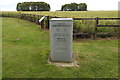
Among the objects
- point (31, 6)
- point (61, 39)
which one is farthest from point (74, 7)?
point (61, 39)

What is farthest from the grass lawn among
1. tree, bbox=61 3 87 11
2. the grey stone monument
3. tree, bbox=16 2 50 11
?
tree, bbox=61 3 87 11

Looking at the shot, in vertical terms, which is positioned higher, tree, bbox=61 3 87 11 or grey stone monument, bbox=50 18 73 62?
tree, bbox=61 3 87 11

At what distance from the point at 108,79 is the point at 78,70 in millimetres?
964

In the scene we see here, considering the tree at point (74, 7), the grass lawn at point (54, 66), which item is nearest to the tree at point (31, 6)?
the tree at point (74, 7)

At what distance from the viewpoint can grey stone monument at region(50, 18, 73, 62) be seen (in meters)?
5.19

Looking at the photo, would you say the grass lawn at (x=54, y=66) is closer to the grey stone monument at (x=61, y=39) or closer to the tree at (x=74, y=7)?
the grey stone monument at (x=61, y=39)

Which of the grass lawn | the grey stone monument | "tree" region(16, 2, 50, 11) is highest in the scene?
"tree" region(16, 2, 50, 11)

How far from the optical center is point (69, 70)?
4.74 metres

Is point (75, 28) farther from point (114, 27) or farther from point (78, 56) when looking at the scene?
point (78, 56)

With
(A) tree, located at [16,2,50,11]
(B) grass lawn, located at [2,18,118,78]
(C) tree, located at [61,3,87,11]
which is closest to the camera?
(B) grass lawn, located at [2,18,118,78]

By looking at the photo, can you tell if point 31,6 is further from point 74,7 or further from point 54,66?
point 54,66

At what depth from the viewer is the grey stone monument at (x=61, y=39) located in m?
5.19

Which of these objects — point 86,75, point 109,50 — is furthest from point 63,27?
point 109,50

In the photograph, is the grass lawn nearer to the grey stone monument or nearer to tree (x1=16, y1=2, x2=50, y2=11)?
the grey stone monument
